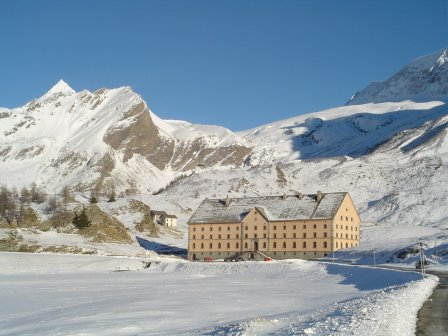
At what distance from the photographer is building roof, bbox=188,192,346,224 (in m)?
116

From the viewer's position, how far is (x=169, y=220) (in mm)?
194125

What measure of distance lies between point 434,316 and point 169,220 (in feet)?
557

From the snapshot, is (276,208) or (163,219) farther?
(163,219)

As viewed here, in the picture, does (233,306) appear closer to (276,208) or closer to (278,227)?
(278,227)

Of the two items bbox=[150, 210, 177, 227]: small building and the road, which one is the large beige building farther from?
the road

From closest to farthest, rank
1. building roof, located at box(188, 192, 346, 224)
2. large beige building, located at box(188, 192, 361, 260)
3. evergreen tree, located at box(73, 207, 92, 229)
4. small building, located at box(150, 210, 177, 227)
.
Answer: large beige building, located at box(188, 192, 361, 260), building roof, located at box(188, 192, 346, 224), evergreen tree, located at box(73, 207, 92, 229), small building, located at box(150, 210, 177, 227)

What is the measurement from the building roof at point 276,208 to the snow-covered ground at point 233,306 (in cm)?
4261

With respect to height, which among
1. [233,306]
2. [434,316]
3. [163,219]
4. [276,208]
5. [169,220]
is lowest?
[233,306]

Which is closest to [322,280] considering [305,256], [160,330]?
[160,330]

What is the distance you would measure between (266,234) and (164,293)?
234 ft

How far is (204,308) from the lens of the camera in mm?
37750

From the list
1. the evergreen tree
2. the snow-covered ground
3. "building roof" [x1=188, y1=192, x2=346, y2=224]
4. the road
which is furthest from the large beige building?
the road

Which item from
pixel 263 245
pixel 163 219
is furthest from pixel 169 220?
pixel 263 245

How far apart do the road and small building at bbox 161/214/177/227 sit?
159230 millimetres
